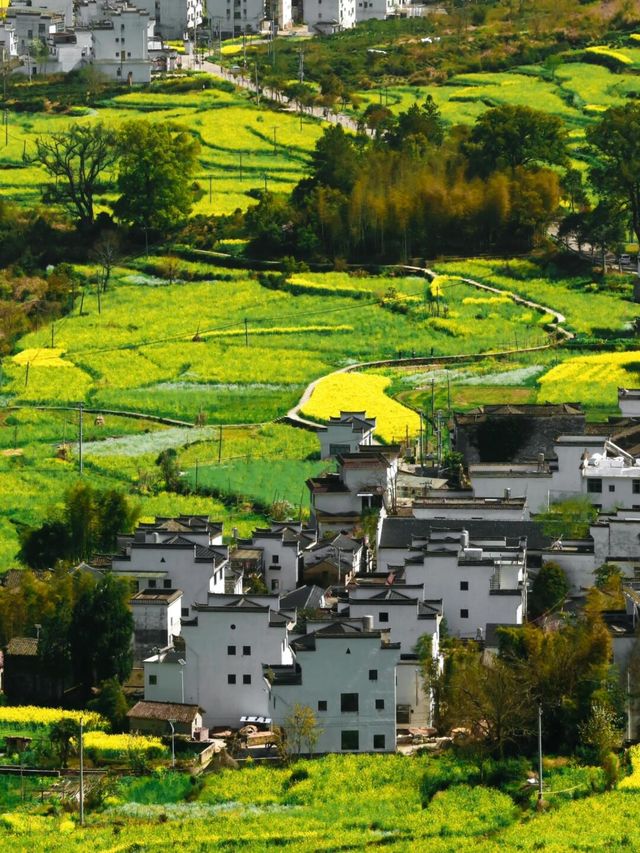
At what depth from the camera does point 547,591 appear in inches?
1831

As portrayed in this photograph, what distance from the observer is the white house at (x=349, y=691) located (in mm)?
40906

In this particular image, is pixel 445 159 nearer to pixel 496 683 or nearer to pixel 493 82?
pixel 493 82

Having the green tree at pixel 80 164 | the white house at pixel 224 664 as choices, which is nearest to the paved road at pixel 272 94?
the green tree at pixel 80 164

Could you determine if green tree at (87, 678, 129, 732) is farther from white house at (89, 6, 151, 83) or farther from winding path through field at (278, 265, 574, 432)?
white house at (89, 6, 151, 83)

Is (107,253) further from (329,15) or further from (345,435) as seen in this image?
(329,15)

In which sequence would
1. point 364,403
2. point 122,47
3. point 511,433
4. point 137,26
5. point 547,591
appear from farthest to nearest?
point 122,47
point 137,26
point 364,403
point 511,433
point 547,591

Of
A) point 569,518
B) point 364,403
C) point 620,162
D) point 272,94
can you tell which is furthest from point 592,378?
point 272,94

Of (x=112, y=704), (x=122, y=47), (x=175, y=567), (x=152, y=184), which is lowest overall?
(x=112, y=704)

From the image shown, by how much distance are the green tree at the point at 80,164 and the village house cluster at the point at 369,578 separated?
3161 centimetres

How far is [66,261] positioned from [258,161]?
12533 mm

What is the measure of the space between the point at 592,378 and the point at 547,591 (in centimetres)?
2114

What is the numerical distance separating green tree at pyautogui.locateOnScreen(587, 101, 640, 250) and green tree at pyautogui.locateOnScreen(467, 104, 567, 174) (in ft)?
9.90

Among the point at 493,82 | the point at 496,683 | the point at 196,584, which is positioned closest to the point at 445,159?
the point at 493,82

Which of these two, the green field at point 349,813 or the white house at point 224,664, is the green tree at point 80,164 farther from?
the green field at point 349,813
